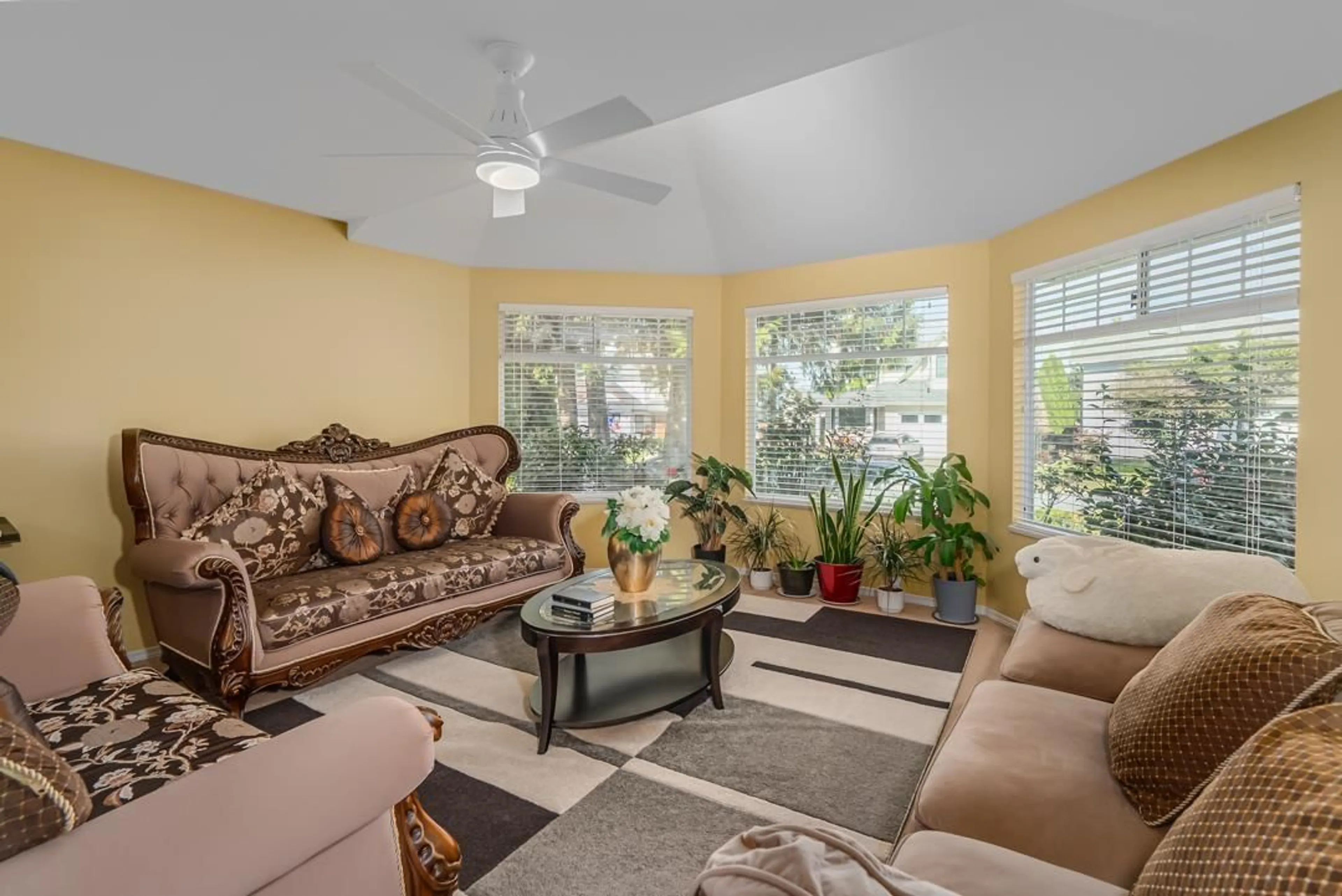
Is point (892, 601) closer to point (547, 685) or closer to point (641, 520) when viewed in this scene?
point (641, 520)

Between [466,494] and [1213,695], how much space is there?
147 inches

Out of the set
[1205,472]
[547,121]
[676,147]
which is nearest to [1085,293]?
[1205,472]

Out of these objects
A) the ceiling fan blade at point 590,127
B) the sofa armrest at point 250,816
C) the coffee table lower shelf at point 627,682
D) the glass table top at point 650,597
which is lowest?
the coffee table lower shelf at point 627,682

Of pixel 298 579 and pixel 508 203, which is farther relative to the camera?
pixel 298 579

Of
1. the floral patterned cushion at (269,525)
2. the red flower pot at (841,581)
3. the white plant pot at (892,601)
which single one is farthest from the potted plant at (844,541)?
the floral patterned cushion at (269,525)

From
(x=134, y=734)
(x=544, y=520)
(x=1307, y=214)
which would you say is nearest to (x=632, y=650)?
(x=544, y=520)

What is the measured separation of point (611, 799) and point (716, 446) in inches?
131

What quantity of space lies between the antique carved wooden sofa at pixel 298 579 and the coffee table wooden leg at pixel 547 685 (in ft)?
3.67

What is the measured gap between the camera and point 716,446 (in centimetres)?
510

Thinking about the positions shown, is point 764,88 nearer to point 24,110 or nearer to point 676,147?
point 676,147

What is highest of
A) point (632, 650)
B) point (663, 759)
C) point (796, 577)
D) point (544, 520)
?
point (544, 520)

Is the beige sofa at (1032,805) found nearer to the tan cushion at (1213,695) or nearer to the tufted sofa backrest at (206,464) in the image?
the tan cushion at (1213,695)

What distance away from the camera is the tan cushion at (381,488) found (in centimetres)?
354

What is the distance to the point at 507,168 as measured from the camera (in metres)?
2.41
